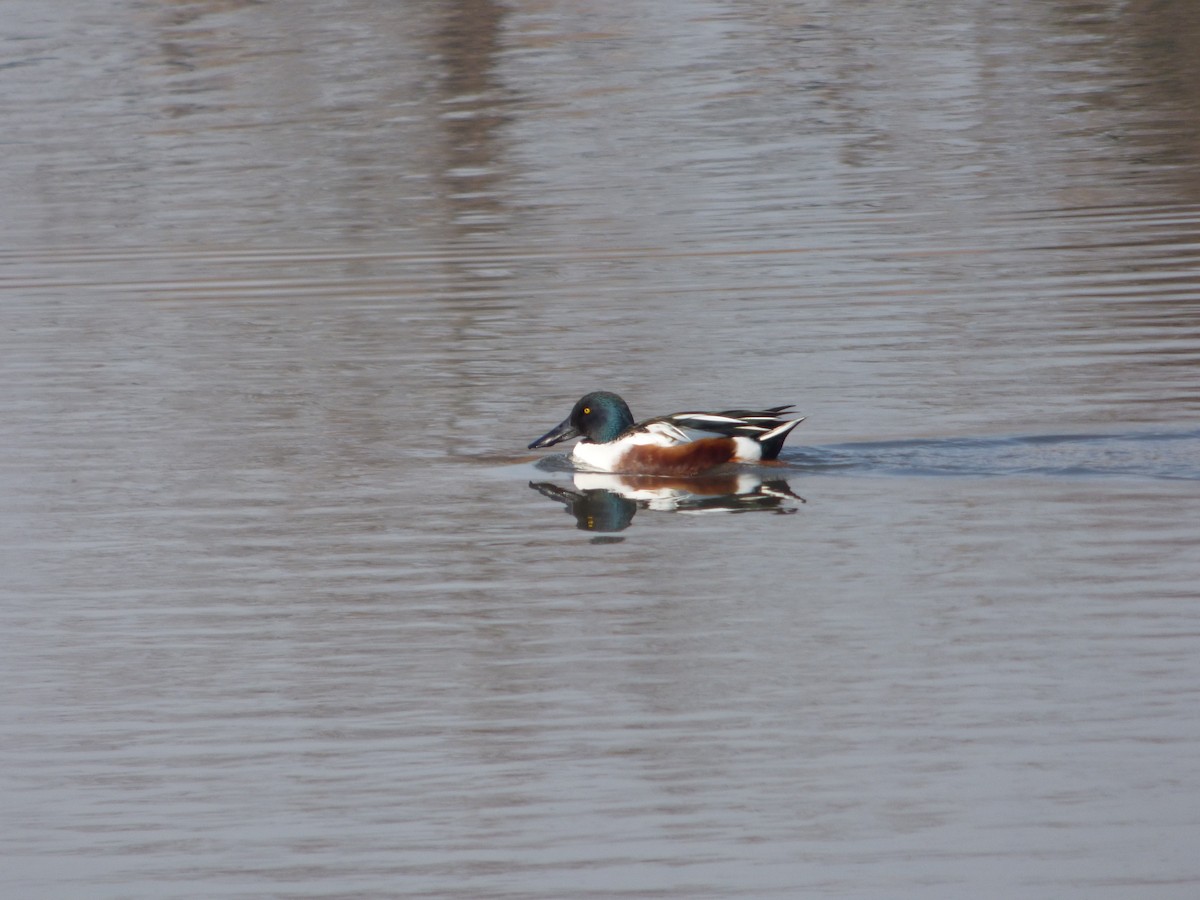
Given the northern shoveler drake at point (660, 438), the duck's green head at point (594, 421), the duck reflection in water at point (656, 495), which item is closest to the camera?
the duck reflection in water at point (656, 495)

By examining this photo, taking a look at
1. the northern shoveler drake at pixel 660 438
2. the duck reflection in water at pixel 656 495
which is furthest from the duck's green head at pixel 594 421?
the duck reflection in water at pixel 656 495

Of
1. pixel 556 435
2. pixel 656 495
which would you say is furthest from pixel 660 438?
pixel 556 435

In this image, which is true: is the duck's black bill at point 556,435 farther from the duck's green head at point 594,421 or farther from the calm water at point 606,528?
the calm water at point 606,528

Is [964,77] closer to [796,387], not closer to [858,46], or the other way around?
[858,46]

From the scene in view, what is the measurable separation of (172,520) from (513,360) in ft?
14.1

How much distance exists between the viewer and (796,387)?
13.2m

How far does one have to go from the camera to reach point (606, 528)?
10.6 meters

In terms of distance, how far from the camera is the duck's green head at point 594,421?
467 inches

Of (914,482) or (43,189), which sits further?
(43,189)

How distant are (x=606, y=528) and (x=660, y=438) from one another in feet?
4.25

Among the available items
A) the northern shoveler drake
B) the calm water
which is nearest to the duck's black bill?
the northern shoveler drake

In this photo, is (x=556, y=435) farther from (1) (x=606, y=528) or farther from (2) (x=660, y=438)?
(1) (x=606, y=528)

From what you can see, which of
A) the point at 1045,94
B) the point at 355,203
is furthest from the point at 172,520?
the point at 1045,94

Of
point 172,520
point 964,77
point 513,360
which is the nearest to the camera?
point 172,520
